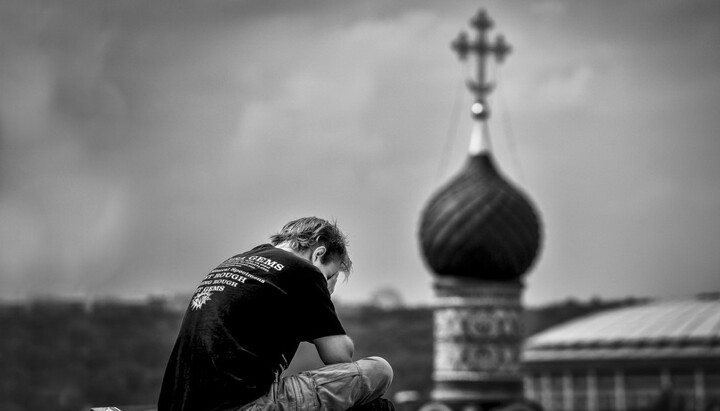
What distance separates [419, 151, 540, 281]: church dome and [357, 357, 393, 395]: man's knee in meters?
26.2

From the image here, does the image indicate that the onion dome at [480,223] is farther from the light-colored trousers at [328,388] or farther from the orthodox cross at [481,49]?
the light-colored trousers at [328,388]

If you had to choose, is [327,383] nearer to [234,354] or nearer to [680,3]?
[234,354]

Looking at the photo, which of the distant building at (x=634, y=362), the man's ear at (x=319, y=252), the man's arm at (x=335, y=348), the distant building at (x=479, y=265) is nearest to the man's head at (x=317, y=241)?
the man's ear at (x=319, y=252)

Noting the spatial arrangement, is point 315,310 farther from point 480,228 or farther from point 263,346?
point 480,228

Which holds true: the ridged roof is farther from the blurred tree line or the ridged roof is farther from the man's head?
the man's head

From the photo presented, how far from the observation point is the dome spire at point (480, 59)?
32.0 m

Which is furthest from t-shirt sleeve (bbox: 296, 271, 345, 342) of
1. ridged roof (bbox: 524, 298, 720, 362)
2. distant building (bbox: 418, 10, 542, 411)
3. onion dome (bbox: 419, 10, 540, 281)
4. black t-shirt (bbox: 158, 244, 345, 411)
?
ridged roof (bbox: 524, 298, 720, 362)

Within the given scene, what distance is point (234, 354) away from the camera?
434cm

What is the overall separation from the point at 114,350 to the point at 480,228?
21447 millimetres

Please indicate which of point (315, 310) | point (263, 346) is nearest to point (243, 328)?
point (263, 346)

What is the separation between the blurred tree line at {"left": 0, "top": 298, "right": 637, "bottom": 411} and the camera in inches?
1785

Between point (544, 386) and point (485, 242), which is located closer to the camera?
point (485, 242)

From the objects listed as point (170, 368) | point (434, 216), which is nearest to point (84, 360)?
point (434, 216)

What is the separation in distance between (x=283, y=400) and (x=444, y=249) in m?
26.7
